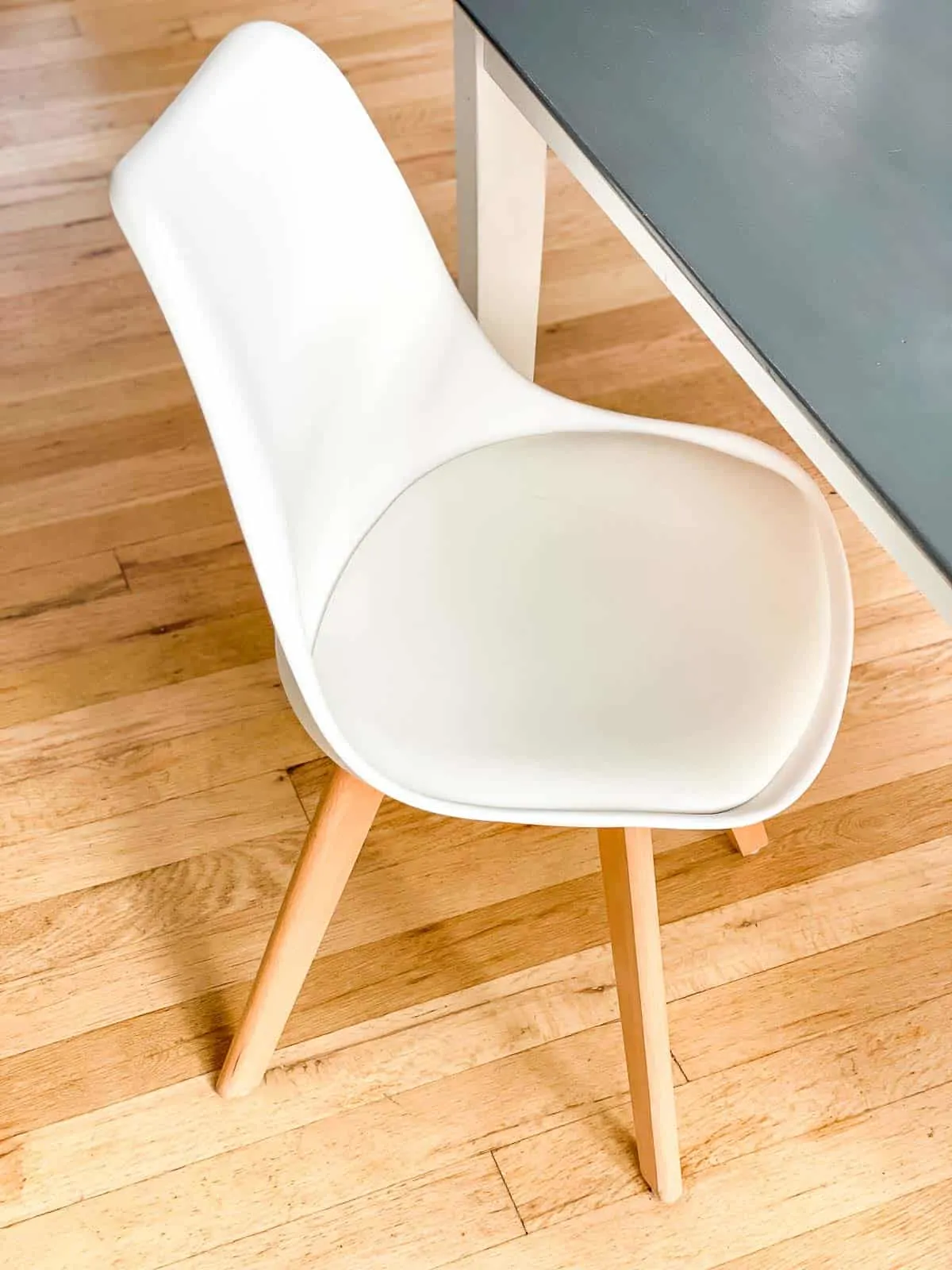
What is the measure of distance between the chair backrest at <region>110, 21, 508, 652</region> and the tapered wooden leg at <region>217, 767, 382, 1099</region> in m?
0.14

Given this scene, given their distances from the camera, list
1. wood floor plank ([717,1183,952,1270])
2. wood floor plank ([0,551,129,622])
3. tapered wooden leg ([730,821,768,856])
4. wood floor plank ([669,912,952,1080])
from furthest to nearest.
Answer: wood floor plank ([0,551,129,622]), tapered wooden leg ([730,821,768,856]), wood floor plank ([669,912,952,1080]), wood floor plank ([717,1183,952,1270])

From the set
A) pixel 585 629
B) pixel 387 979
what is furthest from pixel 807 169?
pixel 387 979

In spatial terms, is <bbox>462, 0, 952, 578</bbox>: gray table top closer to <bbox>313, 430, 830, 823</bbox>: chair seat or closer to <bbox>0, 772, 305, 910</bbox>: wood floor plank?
<bbox>313, 430, 830, 823</bbox>: chair seat

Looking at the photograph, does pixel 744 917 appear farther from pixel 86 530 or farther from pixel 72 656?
pixel 86 530

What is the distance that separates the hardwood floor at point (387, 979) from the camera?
3.83ft

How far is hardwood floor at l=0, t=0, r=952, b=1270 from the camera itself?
117cm

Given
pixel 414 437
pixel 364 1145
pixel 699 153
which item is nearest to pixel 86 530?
pixel 414 437

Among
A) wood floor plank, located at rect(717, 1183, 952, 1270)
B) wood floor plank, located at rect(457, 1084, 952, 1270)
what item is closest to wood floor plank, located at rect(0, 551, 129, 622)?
wood floor plank, located at rect(457, 1084, 952, 1270)

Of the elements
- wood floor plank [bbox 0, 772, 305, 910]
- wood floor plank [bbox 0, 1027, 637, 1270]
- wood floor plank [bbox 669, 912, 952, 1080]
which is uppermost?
wood floor plank [bbox 0, 772, 305, 910]

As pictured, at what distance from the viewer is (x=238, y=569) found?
1.73 meters

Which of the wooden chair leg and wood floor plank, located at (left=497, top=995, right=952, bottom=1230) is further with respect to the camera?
wood floor plank, located at (left=497, top=995, right=952, bottom=1230)

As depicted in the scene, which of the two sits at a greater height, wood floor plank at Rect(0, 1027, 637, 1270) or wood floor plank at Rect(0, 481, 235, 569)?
wood floor plank at Rect(0, 481, 235, 569)

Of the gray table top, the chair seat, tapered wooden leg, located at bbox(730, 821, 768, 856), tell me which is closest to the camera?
the gray table top

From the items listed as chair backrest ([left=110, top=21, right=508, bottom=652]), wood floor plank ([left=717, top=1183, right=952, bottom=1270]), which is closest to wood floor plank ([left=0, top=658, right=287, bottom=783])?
chair backrest ([left=110, top=21, right=508, bottom=652])
